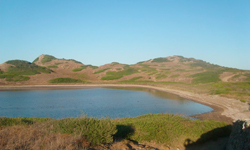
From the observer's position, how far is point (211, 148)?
29.6 feet

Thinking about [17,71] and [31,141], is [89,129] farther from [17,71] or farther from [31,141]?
[17,71]

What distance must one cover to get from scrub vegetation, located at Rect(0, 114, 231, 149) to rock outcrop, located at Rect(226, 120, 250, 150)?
235 centimetres

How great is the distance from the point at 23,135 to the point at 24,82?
5739cm

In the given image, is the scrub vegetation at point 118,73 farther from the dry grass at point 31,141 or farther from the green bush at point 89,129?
the dry grass at point 31,141

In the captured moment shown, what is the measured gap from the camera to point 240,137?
6.87 m

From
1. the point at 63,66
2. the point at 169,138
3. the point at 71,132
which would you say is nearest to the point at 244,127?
the point at 169,138

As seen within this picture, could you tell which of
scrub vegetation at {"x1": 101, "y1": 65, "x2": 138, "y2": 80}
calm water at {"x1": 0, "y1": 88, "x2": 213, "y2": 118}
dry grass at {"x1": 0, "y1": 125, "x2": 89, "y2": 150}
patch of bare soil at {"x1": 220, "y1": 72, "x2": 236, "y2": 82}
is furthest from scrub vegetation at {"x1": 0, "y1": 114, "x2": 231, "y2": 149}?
scrub vegetation at {"x1": 101, "y1": 65, "x2": 138, "y2": 80}

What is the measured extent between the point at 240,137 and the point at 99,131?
4695 millimetres

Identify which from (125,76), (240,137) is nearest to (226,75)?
(125,76)

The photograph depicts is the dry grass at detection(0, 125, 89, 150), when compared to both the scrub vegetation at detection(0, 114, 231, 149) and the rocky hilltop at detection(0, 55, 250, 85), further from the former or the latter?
the rocky hilltop at detection(0, 55, 250, 85)

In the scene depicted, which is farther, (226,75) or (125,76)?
(125,76)

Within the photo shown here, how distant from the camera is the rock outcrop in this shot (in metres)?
6.32

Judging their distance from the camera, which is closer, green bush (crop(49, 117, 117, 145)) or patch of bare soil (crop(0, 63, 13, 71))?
green bush (crop(49, 117, 117, 145))

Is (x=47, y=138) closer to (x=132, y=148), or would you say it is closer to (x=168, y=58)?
(x=132, y=148)
